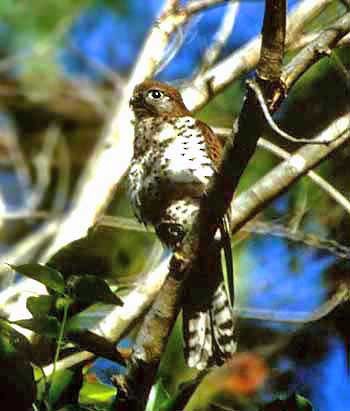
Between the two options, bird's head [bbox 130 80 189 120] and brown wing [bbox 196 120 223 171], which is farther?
bird's head [bbox 130 80 189 120]

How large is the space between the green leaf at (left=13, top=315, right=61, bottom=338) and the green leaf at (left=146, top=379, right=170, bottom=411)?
179 mm

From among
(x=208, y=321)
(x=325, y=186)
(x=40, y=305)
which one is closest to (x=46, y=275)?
(x=40, y=305)

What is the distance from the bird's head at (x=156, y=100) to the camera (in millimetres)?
3154

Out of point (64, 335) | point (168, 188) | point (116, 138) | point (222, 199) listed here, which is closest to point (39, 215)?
point (116, 138)

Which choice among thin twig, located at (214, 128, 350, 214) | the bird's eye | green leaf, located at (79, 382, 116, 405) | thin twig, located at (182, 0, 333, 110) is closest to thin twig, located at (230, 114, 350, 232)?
thin twig, located at (214, 128, 350, 214)

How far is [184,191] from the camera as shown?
2.97 metres

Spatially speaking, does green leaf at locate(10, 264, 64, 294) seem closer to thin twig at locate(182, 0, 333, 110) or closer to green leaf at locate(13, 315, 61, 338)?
green leaf at locate(13, 315, 61, 338)

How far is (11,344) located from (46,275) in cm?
12

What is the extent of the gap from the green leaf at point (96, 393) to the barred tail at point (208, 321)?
0.81 metres

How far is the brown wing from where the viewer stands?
2.88 m

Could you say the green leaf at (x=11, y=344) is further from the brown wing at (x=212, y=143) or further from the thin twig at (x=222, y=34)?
the thin twig at (x=222, y=34)

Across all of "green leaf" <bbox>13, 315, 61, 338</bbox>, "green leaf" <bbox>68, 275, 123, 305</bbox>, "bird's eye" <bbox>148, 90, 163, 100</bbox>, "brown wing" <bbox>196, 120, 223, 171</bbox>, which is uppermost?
"green leaf" <bbox>68, 275, 123, 305</bbox>

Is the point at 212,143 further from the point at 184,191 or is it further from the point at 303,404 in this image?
the point at 303,404

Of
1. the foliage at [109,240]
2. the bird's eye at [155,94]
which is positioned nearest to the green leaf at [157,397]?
the foliage at [109,240]
